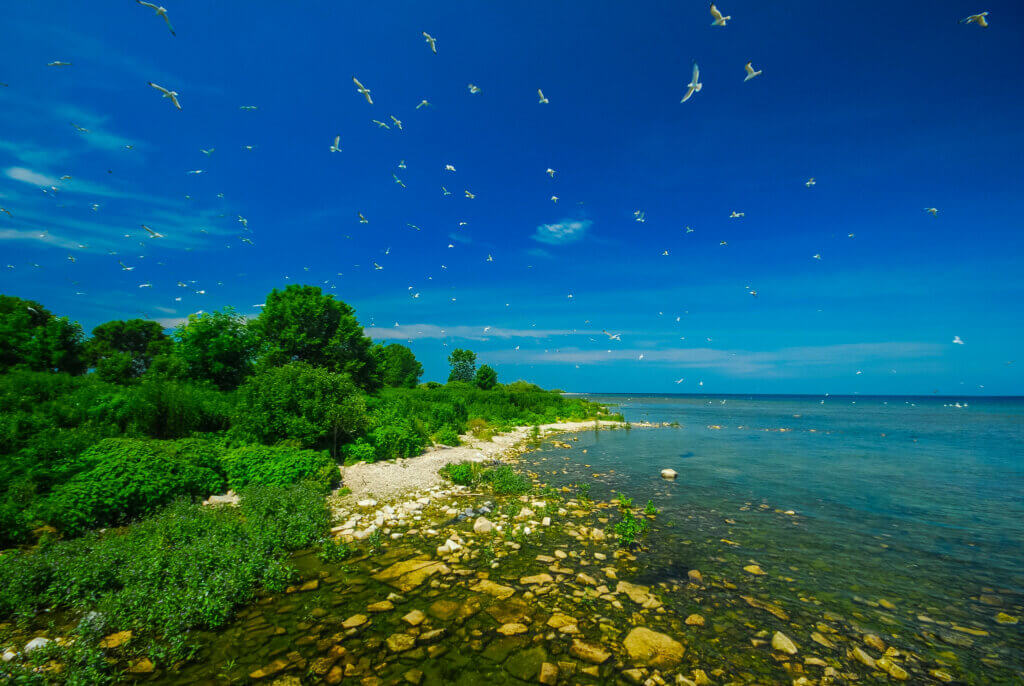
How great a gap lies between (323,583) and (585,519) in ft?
22.2

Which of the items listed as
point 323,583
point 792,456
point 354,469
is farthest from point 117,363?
point 792,456

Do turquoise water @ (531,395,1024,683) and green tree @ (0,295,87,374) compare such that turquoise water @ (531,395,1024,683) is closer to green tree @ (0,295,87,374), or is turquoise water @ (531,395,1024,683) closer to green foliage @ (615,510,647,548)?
green foliage @ (615,510,647,548)

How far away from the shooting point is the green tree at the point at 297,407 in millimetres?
13766

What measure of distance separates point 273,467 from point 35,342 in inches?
1224

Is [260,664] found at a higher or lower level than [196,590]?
lower

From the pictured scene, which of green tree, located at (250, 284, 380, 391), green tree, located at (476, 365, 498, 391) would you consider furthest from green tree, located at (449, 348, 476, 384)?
green tree, located at (250, 284, 380, 391)

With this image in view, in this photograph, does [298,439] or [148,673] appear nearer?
[148,673]

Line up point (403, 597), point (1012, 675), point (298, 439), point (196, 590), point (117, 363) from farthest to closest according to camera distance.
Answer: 1. point (117, 363)
2. point (298, 439)
3. point (403, 597)
4. point (196, 590)
5. point (1012, 675)

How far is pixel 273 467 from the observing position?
36.8ft

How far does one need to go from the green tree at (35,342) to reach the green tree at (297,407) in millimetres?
21850

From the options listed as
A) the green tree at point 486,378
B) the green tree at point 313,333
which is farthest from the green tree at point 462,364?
the green tree at point 313,333

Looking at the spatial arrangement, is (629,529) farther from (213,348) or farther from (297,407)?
(213,348)

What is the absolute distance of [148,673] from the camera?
4.65 metres

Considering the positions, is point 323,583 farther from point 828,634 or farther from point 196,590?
point 828,634
